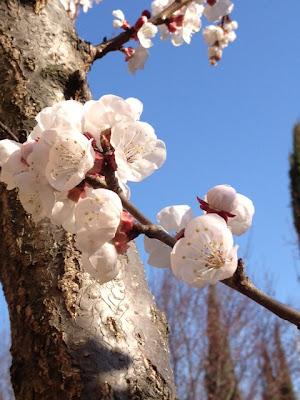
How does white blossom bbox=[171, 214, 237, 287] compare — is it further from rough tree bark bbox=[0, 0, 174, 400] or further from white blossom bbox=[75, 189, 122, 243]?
rough tree bark bbox=[0, 0, 174, 400]

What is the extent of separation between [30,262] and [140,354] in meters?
0.26

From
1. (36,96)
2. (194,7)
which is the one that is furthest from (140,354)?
(194,7)

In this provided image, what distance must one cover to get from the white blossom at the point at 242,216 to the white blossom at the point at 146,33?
4.01ft

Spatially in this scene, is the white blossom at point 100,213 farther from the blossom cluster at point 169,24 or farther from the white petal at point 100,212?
the blossom cluster at point 169,24

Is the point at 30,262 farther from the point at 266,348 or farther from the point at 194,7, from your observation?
the point at 266,348

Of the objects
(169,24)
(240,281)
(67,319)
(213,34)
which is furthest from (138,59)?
(240,281)

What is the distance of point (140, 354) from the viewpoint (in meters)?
0.90

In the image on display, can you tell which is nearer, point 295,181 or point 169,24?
point 169,24

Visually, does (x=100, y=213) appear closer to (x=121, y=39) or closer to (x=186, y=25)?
(x=121, y=39)

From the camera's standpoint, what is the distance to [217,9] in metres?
2.17

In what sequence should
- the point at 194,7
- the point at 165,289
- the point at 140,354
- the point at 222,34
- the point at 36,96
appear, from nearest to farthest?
the point at 140,354 → the point at 36,96 → the point at 194,7 → the point at 222,34 → the point at 165,289

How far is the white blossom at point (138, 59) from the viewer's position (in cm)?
204

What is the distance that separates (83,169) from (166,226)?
15 cm

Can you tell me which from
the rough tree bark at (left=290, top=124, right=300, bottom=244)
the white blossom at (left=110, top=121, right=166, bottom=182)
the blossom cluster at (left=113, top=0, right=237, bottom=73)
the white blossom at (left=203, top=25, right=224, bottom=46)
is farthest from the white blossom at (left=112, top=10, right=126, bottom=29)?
the rough tree bark at (left=290, top=124, right=300, bottom=244)
